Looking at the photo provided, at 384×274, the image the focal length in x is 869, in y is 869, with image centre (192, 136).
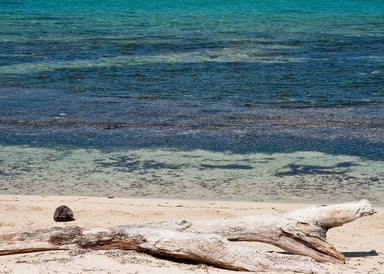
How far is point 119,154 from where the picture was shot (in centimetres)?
1236

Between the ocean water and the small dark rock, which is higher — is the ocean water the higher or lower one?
the lower one

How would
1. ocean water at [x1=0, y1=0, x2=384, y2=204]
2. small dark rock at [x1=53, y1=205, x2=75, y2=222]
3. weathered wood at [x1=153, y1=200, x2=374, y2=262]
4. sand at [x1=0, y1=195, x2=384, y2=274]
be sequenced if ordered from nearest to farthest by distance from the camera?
1. sand at [x1=0, y1=195, x2=384, y2=274]
2. weathered wood at [x1=153, y1=200, x2=374, y2=262]
3. small dark rock at [x1=53, y1=205, x2=75, y2=222]
4. ocean water at [x1=0, y1=0, x2=384, y2=204]

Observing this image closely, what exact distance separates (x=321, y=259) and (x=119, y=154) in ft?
19.0

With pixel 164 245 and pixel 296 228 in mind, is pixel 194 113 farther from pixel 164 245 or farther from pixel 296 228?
pixel 164 245

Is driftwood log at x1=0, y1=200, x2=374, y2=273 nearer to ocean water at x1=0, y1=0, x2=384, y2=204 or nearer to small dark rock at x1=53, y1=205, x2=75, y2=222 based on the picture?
small dark rock at x1=53, y1=205, x2=75, y2=222

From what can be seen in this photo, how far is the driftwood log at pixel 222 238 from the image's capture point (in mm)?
6637

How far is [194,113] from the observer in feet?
52.7

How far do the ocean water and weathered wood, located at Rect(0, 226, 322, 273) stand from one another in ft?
10.8

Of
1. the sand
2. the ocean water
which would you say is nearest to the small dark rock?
the sand

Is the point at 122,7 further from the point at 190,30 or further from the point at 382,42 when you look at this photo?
the point at 382,42

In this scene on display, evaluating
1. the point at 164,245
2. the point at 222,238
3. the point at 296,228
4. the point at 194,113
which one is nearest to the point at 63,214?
the point at 164,245

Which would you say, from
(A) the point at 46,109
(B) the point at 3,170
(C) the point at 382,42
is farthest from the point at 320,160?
(C) the point at 382,42

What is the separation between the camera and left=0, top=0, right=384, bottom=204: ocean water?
10914 millimetres

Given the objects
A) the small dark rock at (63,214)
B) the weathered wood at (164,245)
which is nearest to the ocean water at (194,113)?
the small dark rock at (63,214)
